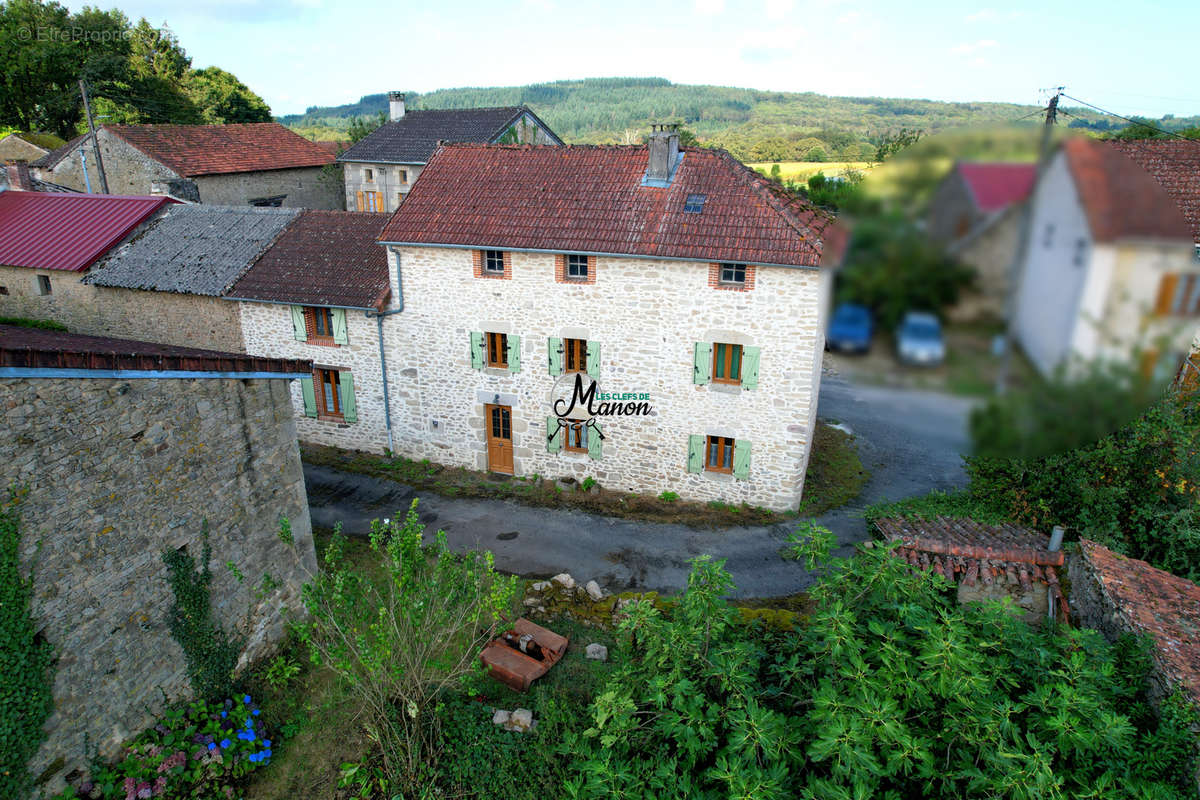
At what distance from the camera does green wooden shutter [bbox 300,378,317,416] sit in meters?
19.1

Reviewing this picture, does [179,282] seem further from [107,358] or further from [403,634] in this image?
[403,634]

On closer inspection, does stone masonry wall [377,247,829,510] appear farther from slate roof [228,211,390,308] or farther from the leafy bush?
the leafy bush

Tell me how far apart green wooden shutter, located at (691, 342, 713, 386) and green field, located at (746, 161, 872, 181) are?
1220cm

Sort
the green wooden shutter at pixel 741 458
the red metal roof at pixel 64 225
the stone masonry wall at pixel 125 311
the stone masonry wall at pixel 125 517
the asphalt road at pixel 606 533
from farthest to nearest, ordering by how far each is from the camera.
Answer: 1. the red metal roof at pixel 64 225
2. the stone masonry wall at pixel 125 311
3. the green wooden shutter at pixel 741 458
4. the asphalt road at pixel 606 533
5. the stone masonry wall at pixel 125 517

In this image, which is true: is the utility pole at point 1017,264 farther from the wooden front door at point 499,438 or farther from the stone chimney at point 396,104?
the stone chimney at point 396,104

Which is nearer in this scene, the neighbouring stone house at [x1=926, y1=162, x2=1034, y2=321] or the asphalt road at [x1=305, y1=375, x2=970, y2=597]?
the neighbouring stone house at [x1=926, y1=162, x2=1034, y2=321]

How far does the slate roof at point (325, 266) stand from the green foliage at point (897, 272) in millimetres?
16853

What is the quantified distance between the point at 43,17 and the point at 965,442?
6730 cm

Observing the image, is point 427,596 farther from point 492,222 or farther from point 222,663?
point 492,222

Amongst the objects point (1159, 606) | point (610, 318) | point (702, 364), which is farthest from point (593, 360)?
point (1159, 606)

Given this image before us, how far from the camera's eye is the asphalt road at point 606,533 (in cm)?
1407

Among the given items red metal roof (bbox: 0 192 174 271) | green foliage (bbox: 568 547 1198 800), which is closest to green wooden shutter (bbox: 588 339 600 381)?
green foliage (bbox: 568 547 1198 800)

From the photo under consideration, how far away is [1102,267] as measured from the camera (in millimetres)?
1251

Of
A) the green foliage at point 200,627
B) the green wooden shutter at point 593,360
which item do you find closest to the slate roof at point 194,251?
Result: the green wooden shutter at point 593,360
